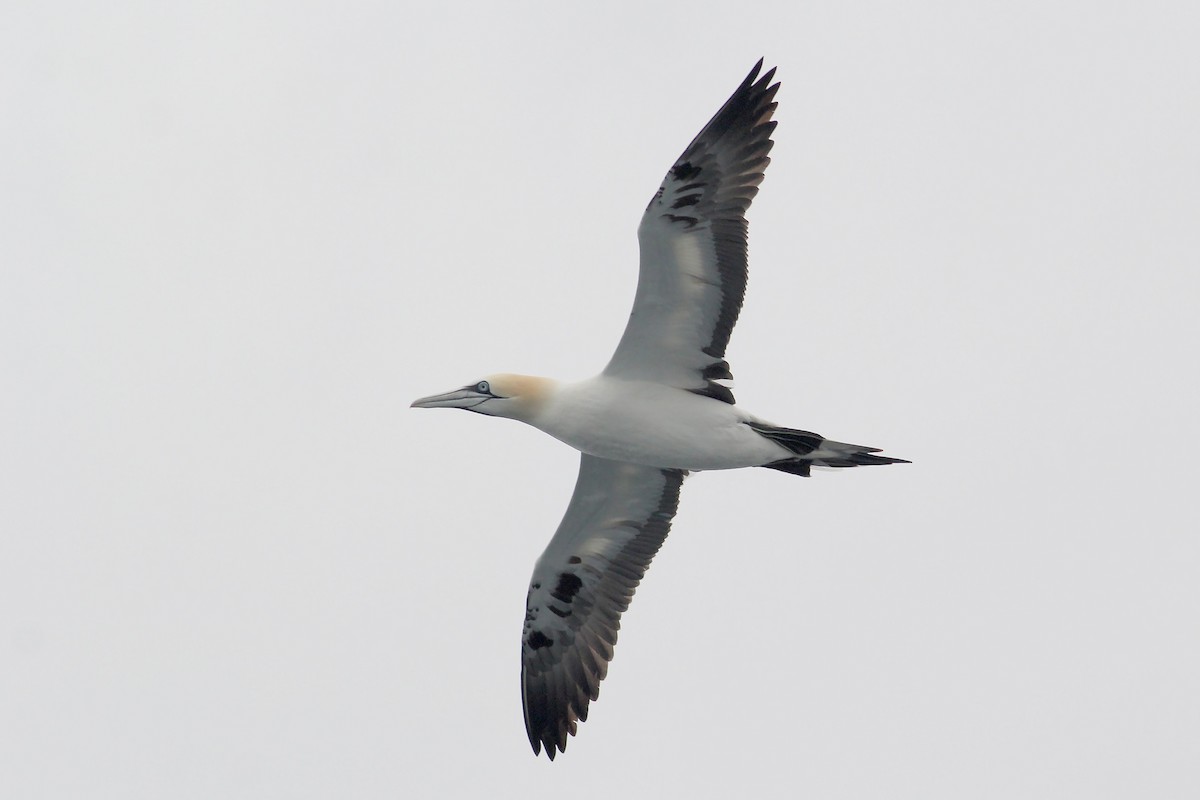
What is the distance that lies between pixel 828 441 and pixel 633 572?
3.06m

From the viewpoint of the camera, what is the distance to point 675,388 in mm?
16469

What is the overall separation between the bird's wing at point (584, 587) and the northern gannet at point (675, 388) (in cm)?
2

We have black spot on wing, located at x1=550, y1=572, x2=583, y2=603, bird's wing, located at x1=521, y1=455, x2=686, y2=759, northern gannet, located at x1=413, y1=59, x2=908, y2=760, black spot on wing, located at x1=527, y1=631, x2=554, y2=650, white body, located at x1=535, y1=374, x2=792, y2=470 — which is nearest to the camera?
northern gannet, located at x1=413, y1=59, x2=908, y2=760

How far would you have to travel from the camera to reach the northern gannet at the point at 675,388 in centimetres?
1568

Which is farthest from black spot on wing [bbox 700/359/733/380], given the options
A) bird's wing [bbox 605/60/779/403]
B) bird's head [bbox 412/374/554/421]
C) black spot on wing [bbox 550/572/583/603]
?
black spot on wing [bbox 550/572/583/603]

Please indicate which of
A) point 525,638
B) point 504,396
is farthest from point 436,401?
point 525,638

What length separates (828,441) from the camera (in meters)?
16.4

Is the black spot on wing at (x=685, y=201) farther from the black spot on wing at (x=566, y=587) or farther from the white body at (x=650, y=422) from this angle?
the black spot on wing at (x=566, y=587)

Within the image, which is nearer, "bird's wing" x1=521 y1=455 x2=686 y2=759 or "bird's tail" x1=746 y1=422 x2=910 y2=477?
"bird's tail" x1=746 y1=422 x2=910 y2=477

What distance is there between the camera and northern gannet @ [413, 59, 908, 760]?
15.7 metres

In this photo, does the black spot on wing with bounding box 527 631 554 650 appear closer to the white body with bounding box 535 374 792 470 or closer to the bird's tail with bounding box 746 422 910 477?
the white body with bounding box 535 374 792 470

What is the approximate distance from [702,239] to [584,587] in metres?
4.65

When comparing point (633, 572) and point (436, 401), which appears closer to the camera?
point (436, 401)

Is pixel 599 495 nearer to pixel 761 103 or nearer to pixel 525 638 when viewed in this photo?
pixel 525 638
